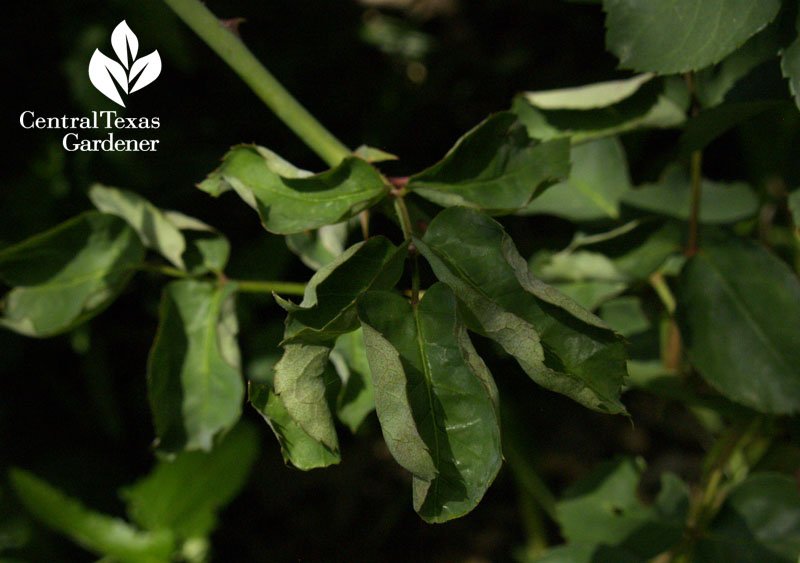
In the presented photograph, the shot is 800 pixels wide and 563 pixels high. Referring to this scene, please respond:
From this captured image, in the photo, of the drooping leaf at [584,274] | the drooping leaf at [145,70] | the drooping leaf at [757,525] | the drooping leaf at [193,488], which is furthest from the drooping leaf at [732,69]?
the drooping leaf at [193,488]

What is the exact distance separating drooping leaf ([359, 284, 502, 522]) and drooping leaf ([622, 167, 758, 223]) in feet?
2.32

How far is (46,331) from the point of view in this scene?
989mm

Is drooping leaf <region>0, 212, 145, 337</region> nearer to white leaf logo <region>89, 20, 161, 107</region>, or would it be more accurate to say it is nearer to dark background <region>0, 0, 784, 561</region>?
white leaf logo <region>89, 20, 161, 107</region>

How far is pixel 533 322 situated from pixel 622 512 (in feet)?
2.46

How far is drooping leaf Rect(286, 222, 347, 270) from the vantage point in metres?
0.96

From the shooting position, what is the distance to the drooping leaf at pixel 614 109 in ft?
3.39

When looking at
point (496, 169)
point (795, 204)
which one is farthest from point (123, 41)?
point (795, 204)

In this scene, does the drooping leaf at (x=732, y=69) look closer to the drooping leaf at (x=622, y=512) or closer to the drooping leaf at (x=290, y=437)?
the drooping leaf at (x=622, y=512)

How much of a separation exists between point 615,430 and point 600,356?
1.47m

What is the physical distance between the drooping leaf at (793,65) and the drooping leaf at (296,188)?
18.1 inches

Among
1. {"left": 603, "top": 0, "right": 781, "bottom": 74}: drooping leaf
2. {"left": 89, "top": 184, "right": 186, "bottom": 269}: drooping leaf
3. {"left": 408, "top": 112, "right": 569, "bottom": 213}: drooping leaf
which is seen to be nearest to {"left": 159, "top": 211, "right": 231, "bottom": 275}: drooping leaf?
{"left": 89, "top": 184, "right": 186, "bottom": 269}: drooping leaf

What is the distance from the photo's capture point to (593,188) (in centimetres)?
129

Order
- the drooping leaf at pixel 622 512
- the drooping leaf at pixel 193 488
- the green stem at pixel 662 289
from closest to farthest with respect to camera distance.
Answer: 1. the drooping leaf at pixel 622 512
2. the green stem at pixel 662 289
3. the drooping leaf at pixel 193 488

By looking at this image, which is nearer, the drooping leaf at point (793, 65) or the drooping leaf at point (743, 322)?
the drooping leaf at point (793, 65)
